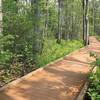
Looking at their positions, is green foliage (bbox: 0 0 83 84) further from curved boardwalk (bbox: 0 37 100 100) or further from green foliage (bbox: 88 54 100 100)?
green foliage (bbox: 88 54 100 100)

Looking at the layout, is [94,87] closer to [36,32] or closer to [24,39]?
[24,39]

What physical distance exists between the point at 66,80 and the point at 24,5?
5.27 meters

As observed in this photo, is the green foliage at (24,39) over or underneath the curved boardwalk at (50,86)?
over

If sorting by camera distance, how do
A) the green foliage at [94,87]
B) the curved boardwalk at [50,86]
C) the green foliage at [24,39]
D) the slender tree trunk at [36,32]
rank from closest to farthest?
1. the green foliage at [94,87]
2. the curved boardwalk at [50,86]
3. the green foliage at [24,39]
4. the slender tree trunk at [36,32]

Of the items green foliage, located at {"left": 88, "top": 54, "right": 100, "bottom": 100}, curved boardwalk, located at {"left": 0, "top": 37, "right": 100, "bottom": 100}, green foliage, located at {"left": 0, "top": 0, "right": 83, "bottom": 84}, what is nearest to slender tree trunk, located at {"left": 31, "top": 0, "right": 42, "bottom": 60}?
green foliage, located at {"left": 0, "top": 0, "right": 83, "bottom": 84}

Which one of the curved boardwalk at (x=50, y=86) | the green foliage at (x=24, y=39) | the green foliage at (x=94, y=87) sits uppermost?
the green foliage at (x=24, y=39)

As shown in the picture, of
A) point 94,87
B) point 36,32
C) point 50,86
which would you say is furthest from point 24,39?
point 94,87

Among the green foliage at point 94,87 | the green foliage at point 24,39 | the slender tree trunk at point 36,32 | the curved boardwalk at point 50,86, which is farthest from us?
the slender tree trunk at point 36,32

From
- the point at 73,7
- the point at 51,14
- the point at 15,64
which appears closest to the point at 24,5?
the point at 15,64

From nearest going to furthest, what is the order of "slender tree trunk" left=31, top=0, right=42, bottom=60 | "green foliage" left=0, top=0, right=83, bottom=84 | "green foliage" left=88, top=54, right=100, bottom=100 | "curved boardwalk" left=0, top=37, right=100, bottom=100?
"green foliage" left=88, top=54, right=100, bottom=100, "curved boardwalk" left=0, top=37, right=100, bottom=100, "green foliage" left=0, top=0, right=83, bottom=84, "slender tree trunk" left=31, top=0, right=42, bottom=60

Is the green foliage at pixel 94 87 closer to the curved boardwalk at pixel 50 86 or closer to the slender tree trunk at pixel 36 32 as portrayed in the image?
the curved boardwalk at pixel 50 86

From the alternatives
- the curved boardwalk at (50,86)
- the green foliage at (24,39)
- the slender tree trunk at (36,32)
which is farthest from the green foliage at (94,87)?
the slender tree trunk at (36,32)

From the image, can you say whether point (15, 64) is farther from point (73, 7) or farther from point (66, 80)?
point (73, 7)

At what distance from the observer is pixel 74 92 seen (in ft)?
30.1
